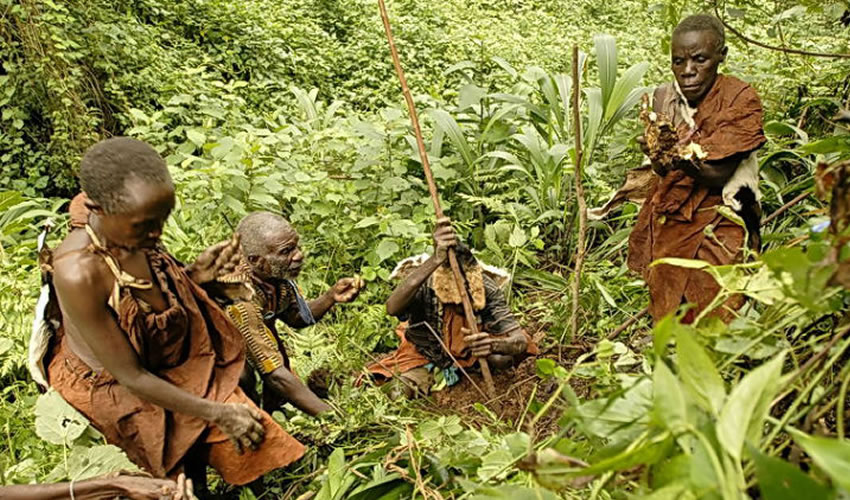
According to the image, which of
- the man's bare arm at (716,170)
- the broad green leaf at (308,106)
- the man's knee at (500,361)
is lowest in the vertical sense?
the man's knee at (500,361)

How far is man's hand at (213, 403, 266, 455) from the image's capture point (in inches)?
79.0

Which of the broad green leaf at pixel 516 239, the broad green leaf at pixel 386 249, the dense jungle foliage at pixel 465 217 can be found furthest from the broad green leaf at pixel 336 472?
the broad green leaf at pixel 516 239

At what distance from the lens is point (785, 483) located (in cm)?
54

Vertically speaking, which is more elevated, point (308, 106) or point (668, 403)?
point (668, 403)

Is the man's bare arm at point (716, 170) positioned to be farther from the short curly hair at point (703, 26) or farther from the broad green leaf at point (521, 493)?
Result: the broad green leaf at point (521, 493)

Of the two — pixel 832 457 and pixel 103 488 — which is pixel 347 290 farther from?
pixel 832 457

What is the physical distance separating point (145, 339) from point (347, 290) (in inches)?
41.3

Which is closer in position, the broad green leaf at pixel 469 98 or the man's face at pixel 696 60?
the man's face at pixel 696 60

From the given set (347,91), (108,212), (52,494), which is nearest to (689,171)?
(108,212)

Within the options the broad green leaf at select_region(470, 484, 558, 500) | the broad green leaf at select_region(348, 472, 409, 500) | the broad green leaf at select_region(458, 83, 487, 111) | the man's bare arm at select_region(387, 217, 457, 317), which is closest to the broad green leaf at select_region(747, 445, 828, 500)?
the broad green leaf at select_region(470, 484, 558, 500)

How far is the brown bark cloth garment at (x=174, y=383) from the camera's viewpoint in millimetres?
2020

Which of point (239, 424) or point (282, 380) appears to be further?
point (282, 380)

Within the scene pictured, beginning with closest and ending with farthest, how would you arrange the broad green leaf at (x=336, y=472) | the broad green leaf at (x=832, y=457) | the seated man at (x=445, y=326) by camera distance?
the broad green leaf at (x=832, y=457), the broad green leaf at (x=336, y=472), the seated man at (x=445, y=326)

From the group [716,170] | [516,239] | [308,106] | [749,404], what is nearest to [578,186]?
[716,170]
